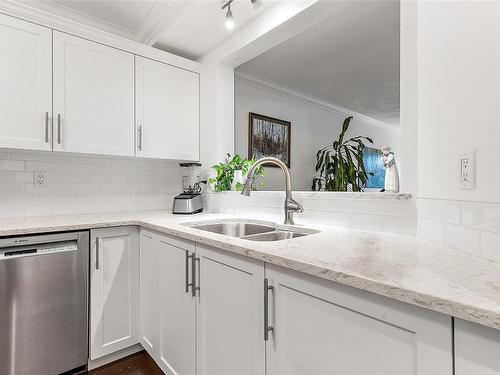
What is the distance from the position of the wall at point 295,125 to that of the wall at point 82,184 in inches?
37.2

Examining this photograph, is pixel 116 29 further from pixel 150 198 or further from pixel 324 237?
pixel 324 237

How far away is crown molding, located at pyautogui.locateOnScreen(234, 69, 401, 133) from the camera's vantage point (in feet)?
10.8

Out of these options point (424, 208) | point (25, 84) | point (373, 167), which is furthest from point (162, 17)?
point (373, 167)

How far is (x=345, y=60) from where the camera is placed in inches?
115

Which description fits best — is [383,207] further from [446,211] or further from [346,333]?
[346,333]

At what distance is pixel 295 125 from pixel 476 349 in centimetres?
359

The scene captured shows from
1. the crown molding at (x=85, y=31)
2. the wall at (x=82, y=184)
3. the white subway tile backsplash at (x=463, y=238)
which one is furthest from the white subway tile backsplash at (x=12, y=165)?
the white subway tile backsplash at (x=463, y=238)

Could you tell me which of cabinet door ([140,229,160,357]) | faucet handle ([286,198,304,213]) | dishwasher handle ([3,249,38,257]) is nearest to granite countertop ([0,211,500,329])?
faucet handle ([286,198,304,213])

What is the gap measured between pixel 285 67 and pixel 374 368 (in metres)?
2.97

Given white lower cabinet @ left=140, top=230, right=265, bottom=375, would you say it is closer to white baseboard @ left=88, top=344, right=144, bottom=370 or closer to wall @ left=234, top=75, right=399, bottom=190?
white baseboard @ left=88, top=344, right=144, bottom=370

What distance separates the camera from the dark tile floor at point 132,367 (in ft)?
5.85

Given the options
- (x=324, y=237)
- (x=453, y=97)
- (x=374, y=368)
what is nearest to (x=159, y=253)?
(x=324, y=237)

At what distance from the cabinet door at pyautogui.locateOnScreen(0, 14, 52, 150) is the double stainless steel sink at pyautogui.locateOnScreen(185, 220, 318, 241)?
1.18m

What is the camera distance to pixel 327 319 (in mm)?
818
